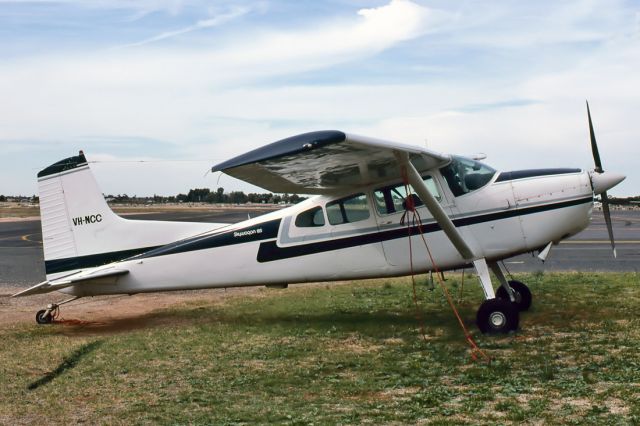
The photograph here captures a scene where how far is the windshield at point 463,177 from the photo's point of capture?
10016 mm

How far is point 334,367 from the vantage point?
7.85 m

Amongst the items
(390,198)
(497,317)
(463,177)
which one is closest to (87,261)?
(390,198)

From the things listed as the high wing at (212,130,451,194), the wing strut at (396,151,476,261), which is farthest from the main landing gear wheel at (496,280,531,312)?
the high wing at (212,130,451,194)

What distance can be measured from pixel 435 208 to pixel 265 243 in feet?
10.2

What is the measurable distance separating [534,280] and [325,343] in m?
6.58

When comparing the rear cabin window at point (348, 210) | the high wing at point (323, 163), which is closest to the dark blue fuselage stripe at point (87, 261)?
the high wing at point (323, 163)

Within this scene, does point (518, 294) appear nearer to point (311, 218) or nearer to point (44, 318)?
point (311, 218)

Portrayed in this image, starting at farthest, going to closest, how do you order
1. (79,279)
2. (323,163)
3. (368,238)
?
1. (79,279)
2. (368,238)
3. (323,163)

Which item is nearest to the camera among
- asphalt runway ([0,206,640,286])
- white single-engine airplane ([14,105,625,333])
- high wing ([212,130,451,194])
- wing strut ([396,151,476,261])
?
high wing ([212,130,451,194])

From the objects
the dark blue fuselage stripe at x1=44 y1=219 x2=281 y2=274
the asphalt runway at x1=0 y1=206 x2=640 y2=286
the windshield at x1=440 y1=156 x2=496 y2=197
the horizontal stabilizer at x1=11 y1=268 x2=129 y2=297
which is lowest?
the asphalt runway at x1=0 y1=206 x2=640 y2=286

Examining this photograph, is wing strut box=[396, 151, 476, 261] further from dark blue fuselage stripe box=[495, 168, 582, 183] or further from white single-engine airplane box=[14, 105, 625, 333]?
dark blue fuselage stripe box=[495, 168, 582, 183]

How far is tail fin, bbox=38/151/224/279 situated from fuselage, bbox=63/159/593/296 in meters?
0.29

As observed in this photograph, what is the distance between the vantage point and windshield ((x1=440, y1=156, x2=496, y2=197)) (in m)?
10.0

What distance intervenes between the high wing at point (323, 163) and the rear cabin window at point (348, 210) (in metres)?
0.21
